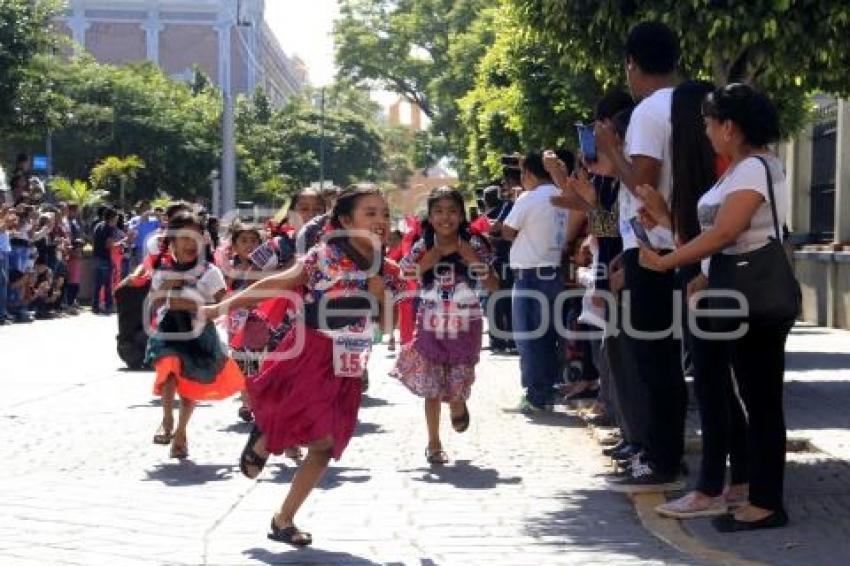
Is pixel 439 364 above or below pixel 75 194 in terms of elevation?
below

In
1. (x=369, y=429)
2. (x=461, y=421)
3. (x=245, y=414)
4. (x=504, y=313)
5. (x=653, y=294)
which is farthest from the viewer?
(x=504, y=313)

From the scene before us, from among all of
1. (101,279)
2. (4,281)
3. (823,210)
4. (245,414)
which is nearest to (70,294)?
(101,279)

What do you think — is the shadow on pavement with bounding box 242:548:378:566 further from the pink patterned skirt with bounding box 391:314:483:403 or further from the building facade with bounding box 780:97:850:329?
the building facade with bounding box 780:97:850:329

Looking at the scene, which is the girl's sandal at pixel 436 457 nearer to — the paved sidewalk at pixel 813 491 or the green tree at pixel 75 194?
the paved sidewalk at pixel 813 491

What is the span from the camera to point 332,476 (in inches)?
325

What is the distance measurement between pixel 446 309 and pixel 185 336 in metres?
1.73

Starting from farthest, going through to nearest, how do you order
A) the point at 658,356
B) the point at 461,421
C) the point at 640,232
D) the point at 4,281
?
the point at 4,281
the point at 461,421
the point at 658,356
the point at 640,232

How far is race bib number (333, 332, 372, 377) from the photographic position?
22.1 ft

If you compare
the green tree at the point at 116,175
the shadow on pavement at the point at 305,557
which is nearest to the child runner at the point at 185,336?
the shadow on pavement at the point at 305,557

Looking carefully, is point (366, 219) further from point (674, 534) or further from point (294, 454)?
point (294, 454)

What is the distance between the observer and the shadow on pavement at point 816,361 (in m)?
14.2

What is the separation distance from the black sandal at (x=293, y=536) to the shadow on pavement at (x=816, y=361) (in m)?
8.52

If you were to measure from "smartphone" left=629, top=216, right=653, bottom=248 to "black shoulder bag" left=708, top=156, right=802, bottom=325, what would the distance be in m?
0.71

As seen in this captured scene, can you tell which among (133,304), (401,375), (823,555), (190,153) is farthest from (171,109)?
(823,555)
